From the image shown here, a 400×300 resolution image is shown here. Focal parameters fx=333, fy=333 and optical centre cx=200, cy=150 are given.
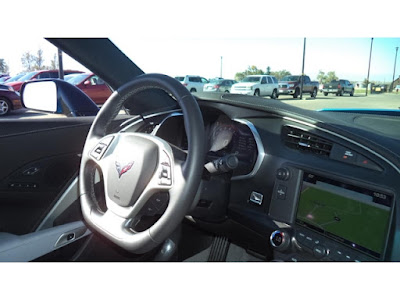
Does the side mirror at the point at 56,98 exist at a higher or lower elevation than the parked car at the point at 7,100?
higher

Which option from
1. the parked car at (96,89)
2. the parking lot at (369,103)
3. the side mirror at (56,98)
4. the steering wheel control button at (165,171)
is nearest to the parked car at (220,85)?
the parking lot at (369,103)

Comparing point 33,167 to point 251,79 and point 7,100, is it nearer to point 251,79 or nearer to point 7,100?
point 7,100

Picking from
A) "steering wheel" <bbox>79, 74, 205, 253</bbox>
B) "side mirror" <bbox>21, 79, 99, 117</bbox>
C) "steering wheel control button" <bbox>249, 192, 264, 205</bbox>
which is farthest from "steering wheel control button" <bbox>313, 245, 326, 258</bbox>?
"side mirror" <bbox>21, 79, 99, 117</bbox>

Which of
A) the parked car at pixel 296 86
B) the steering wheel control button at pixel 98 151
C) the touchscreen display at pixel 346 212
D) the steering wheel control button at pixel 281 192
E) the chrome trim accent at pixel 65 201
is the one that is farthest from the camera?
the parked car at pixel 296 86

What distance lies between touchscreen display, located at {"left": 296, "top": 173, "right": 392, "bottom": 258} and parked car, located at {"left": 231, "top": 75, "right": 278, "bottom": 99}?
13.0 meters

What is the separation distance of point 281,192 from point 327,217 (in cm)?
30

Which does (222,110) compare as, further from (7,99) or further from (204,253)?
(7,99)

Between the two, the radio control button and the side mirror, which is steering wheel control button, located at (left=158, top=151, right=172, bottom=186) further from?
the side mirror

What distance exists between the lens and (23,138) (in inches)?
99.6

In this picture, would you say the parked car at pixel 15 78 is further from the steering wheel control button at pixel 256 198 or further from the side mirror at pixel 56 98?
the steering wheel control button at pixel 256 198

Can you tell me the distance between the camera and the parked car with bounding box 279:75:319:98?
42.9 ft

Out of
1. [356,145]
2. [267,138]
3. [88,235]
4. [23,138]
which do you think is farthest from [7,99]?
[356,145]

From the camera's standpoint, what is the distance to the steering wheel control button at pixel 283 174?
1799 millimetres

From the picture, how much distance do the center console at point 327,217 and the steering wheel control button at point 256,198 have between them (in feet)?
0.30
